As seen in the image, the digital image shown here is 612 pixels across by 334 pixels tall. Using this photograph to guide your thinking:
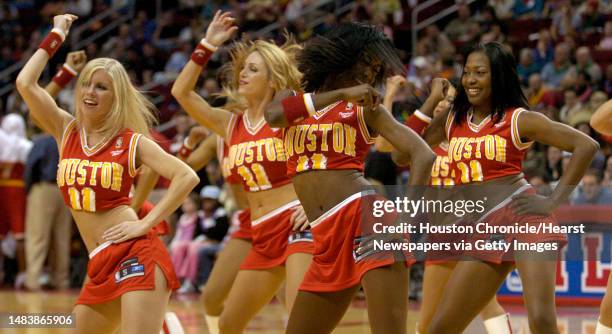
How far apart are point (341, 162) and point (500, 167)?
1.08 meters

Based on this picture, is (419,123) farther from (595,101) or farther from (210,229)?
(210,229)

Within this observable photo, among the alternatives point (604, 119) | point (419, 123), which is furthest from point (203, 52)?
point (604, 119)

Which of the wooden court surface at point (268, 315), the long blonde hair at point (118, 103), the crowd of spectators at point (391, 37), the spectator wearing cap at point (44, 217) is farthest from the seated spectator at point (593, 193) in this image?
the spectator wearing cap at point (44, 217)

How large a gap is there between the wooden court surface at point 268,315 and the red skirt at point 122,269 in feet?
9.80

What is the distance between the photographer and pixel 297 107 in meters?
5.03

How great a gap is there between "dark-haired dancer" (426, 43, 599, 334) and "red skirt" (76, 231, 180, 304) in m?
1.42

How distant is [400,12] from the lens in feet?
54.3

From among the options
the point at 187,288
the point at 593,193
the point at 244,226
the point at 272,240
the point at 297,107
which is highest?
the point at 297,107

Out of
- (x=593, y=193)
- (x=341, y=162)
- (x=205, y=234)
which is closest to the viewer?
(x=341, y=162)

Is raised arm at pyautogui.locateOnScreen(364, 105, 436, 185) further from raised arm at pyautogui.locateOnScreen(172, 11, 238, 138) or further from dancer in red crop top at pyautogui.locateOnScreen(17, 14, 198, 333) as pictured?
raised arm at pyautogui.locateOnScreen(172, 11, 238, 138)

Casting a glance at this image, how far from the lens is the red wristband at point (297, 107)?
501 cm

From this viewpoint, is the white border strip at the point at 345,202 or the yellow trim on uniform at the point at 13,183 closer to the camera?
the white border strip at the point at 345,202

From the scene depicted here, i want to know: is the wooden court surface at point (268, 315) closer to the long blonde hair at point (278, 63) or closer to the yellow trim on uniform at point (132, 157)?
the long blonde hair at point (278, 63)

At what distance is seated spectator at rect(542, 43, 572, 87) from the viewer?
13258mm
